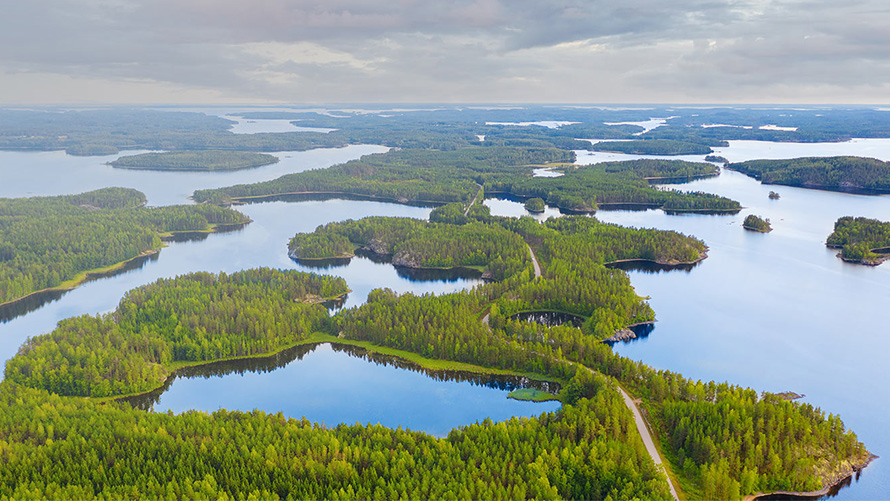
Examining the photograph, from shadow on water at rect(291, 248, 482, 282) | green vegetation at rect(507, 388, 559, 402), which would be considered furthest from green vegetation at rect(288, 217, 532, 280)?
green vegetation at rect(507, 388, 559, 402)

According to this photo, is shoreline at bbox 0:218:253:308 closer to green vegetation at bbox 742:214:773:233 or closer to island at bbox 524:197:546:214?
island at bbox 524:197:546:214

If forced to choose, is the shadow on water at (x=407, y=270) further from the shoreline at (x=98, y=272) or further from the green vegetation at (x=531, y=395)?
the green vegetation at (x=531, y=395)

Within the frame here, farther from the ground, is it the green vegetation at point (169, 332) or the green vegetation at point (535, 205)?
the green vegetation at point (535, 205)

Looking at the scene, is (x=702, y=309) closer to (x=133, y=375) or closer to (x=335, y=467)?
(x=335, y=467)

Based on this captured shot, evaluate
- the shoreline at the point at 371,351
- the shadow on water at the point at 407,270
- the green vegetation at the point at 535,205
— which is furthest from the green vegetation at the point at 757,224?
the shoreline at the point at 371,351

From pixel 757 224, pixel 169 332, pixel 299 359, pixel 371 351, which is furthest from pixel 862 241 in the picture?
pixel 169 332
